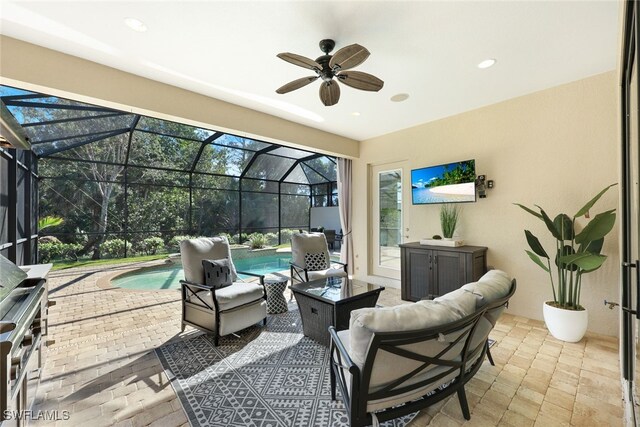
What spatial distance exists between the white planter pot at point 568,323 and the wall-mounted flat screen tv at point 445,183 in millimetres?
1631

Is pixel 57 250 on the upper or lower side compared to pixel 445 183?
lower

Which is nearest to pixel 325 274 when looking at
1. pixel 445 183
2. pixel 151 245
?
pixel 445 183

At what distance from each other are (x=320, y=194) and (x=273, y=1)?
26.8 feet

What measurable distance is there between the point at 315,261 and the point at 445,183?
7.84 feet

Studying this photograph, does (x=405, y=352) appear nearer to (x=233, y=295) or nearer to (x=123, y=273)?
(x=233, y=295)

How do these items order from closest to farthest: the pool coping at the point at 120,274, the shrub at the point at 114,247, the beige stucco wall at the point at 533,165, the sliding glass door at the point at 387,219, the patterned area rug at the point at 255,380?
the patterned area rug at the point at 255,380, the beige stucco wall at the point at 533,165, the pool coping at the point at 120,274, the sliding glass door at the point at 387,219, the shrub at the point at 114,247

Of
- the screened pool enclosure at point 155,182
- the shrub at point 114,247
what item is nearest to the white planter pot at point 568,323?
the screened pool enclosure at point 155,182

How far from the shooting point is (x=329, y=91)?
254cm

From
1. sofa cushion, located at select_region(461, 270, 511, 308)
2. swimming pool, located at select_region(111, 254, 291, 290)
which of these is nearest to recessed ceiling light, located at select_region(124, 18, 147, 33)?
sofa cushion, located at select_region(461, 270, 511, 308)

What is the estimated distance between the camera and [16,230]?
434 cm

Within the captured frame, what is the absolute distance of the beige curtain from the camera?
18.9 feet

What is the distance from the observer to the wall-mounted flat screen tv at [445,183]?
387 cm

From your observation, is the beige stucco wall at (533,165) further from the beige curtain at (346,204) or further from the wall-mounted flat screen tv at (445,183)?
the beige curtain at (346,204)

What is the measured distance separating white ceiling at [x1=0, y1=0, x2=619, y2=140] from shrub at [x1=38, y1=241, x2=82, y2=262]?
21.1 ft
